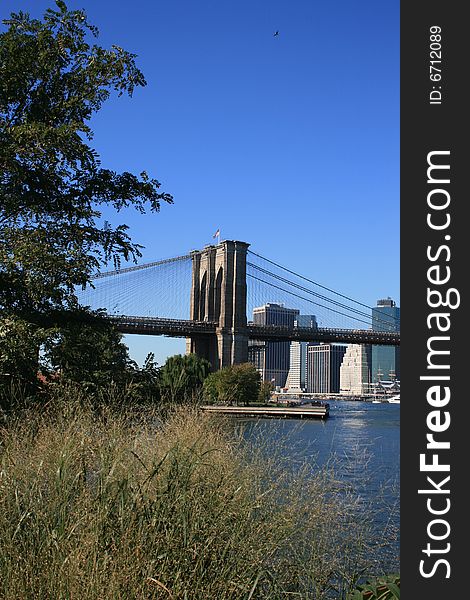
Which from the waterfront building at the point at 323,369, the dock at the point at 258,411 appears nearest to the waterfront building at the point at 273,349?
the dock at the point at 258,411

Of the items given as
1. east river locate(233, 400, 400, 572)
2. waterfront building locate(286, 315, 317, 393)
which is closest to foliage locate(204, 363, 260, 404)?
east river locate(233, 400, 400, 572)

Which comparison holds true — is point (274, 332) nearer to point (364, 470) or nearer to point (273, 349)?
point (364, 470)

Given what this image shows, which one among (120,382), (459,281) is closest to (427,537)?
(459,281)

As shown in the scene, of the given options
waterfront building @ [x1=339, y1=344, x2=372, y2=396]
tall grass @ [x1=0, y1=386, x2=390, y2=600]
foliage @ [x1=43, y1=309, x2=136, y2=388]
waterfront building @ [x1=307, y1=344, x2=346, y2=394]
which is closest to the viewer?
tall grass @ [x1=0, y1=386, x2=390, y2=600]

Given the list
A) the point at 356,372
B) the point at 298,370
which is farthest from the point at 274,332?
the point at 298,370

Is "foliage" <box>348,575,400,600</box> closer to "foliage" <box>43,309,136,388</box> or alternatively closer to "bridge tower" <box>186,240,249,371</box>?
"foliage" <box>43,309,136,388</box>

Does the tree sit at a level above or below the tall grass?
above

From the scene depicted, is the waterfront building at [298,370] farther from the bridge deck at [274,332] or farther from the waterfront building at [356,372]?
the bridge deck at [274,332]
